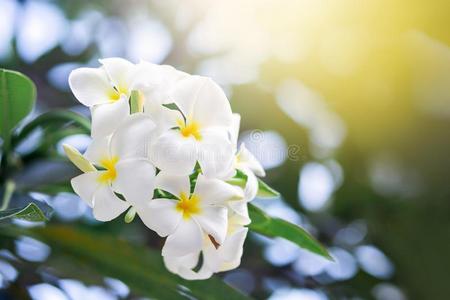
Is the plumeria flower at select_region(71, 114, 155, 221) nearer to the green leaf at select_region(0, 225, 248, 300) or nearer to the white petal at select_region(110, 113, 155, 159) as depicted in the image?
the white petal at select_region(110, 113, 155, 159)

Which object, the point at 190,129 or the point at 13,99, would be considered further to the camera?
the point at 13,99

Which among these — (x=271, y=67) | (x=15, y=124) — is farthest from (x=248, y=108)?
(x=15, y=124)

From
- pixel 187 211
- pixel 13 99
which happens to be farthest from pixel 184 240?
pixel 13 99

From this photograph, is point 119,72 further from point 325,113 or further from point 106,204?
point 325,113

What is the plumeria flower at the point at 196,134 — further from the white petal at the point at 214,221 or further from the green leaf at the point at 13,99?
the green leaf at the point at 13,99

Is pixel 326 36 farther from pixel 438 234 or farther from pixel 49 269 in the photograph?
pixel 49 269

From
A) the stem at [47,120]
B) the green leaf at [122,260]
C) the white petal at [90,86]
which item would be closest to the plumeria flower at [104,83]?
the white petal at [90,86]

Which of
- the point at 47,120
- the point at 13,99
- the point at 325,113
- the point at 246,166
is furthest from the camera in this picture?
the point at 325,113
